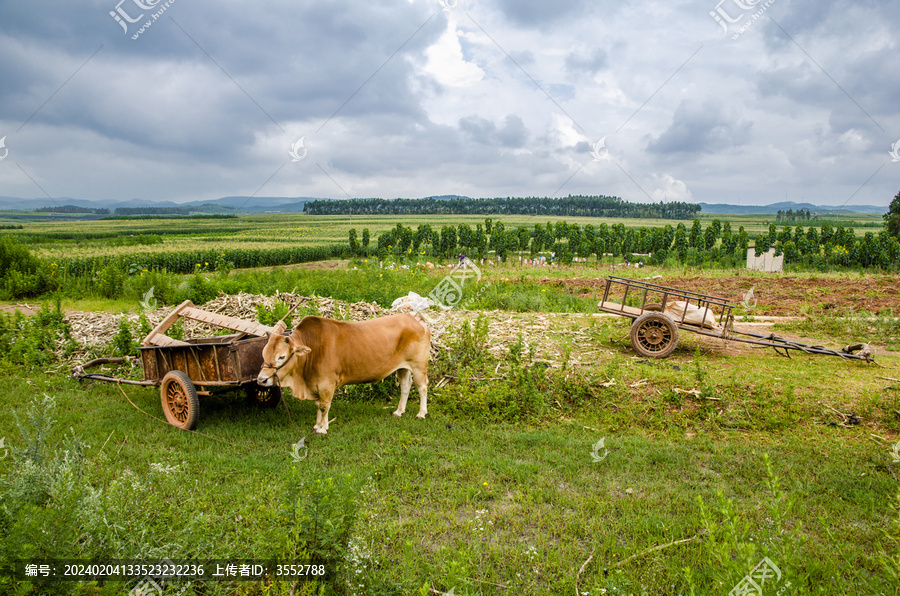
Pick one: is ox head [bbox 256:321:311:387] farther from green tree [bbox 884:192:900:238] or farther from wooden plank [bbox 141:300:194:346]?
green tree [bbox 884:192:900:238]

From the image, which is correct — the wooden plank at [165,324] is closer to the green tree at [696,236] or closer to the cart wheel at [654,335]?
the cart wheel at [654,335]

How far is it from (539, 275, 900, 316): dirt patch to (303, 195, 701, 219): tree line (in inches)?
4674

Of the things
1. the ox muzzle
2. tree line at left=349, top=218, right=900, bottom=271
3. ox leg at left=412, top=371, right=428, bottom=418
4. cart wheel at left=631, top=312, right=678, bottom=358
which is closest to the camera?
the ox muzzle

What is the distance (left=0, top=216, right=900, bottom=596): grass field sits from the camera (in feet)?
12.1

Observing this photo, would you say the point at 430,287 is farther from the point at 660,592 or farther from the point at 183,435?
the point at 660,592

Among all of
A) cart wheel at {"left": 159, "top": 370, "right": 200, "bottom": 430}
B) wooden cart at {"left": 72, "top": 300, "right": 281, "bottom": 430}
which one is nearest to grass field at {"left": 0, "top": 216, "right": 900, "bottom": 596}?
cart wheel at {"left": 159, "top": 370, "right": 200, "bottom": 430}

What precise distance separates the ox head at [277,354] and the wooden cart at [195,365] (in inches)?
25.9

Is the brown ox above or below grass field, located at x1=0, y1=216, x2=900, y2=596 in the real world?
above

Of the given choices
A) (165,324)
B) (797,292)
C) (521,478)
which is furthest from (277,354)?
(797,292)

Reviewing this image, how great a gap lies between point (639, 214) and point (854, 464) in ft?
539

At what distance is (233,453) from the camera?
602 centimetres

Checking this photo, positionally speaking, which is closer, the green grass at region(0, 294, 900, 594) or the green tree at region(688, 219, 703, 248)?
the green grass at region(0, 294, 900, 594)

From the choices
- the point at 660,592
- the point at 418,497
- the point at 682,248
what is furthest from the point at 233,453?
the point at 682,248

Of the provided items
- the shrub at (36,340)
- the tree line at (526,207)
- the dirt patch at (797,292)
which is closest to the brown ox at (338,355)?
the shrub at (36,340)
